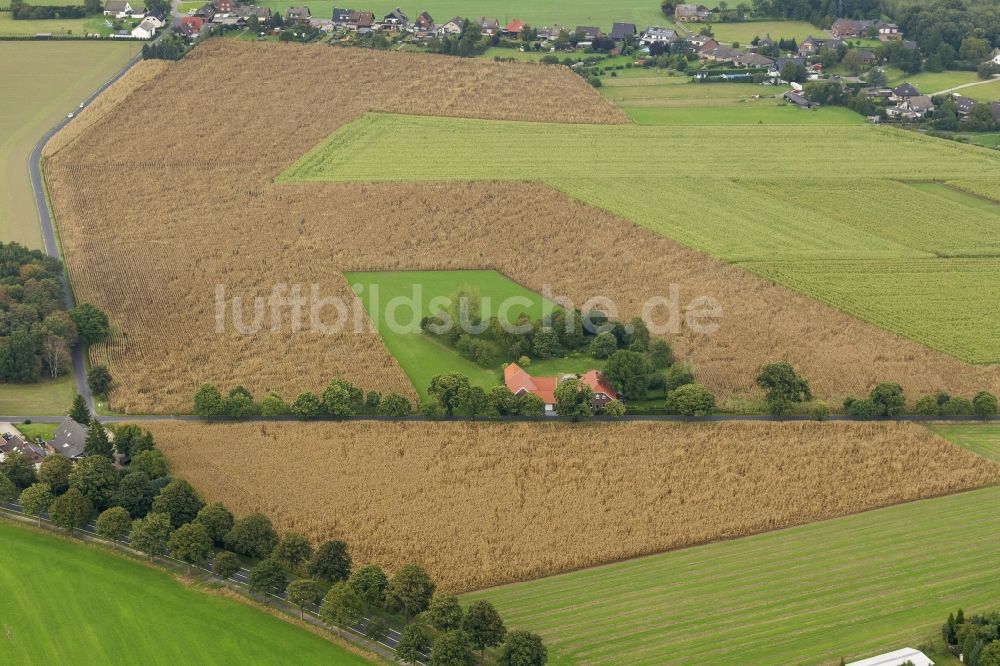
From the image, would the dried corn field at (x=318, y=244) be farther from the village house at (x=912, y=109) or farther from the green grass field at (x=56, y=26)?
the village house at (x=912, y=109)

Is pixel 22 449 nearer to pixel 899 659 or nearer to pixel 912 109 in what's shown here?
pixel 899 659

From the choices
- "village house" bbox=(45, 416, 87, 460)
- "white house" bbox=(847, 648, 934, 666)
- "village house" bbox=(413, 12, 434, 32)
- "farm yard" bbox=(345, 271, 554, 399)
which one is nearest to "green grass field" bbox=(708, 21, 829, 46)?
"village house" bbox=(413, 12, 434, 32)

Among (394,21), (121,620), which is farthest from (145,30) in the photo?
(121,620)

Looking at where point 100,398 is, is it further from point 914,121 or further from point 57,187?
point 914,121

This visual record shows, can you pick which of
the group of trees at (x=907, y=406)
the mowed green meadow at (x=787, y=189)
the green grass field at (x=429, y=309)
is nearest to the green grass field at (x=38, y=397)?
the green grass field at (x=429, y=309)

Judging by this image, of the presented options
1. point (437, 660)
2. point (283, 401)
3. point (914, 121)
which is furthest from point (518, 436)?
point (914, 121)
